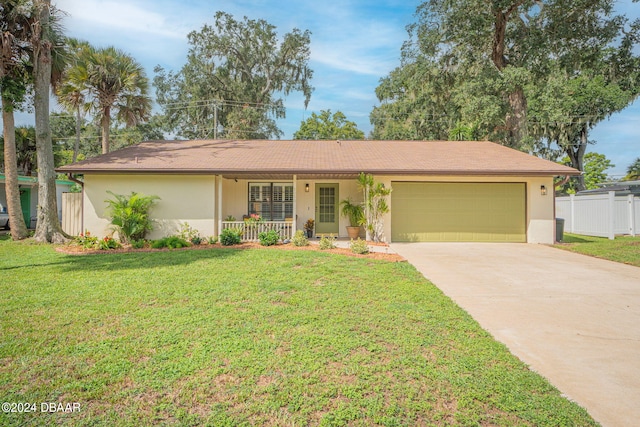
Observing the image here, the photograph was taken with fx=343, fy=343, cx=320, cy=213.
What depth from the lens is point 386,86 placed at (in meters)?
26.8

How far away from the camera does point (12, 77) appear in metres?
11.4

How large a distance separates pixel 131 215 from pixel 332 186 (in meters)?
6.70

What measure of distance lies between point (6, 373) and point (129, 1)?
32.7 feet

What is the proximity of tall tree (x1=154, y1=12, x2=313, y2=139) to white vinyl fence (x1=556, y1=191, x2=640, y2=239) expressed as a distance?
69.6 ft

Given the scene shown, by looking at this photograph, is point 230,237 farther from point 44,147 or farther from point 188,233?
point 44,147

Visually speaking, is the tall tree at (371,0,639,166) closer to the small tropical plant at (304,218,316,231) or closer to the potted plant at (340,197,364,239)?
the potted plant at (340,197,364,239)

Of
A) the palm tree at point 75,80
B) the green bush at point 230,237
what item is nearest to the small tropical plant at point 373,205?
the green bush at point 230,237

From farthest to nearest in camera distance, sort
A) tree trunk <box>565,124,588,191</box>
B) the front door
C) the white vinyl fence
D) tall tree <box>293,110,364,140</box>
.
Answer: tall tree <box>293,110,364,140</box>
tree trunk <box>565,124,588,191</box>
the white vinyl fence
the front door

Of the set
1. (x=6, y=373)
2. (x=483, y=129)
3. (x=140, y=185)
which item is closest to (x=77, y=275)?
(x=6, y=373)

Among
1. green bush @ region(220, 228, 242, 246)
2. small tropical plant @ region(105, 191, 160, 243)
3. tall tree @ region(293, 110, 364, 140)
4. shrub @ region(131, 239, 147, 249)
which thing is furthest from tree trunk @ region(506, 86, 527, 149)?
shrub @ region(131, 239, 147, 249)

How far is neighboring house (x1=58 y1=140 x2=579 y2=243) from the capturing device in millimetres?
10969

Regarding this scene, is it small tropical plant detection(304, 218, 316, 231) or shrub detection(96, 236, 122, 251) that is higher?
small tropical plant detection(304, 218, 316, 231)

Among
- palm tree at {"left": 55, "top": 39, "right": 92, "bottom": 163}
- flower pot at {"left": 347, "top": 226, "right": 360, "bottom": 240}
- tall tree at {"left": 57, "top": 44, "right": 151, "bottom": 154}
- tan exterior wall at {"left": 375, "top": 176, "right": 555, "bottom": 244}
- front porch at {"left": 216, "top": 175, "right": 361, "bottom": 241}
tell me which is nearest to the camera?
tan exterior wall at {"left": 375, "top": 176, "right": 555, "bottom": 244}

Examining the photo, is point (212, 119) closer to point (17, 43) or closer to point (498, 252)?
point (17, 43)
